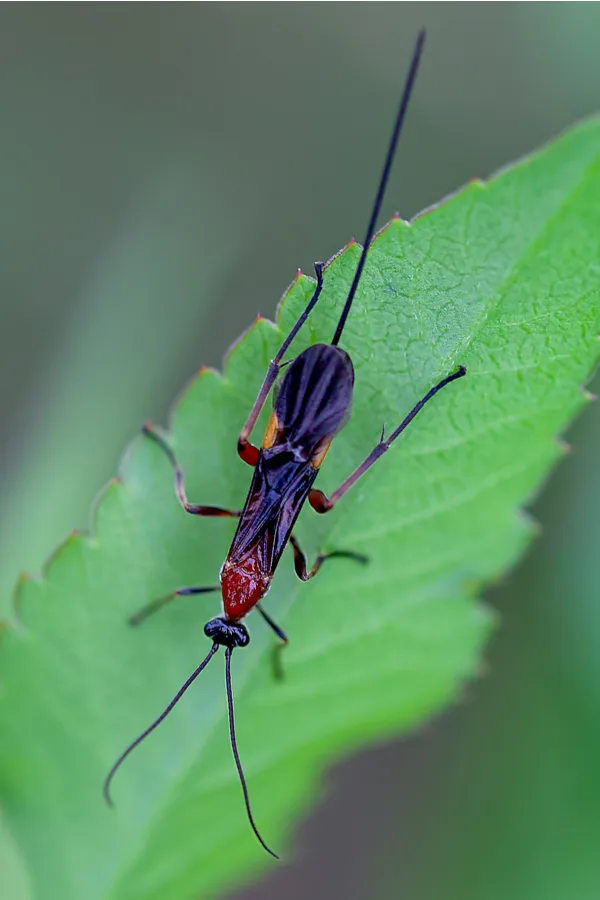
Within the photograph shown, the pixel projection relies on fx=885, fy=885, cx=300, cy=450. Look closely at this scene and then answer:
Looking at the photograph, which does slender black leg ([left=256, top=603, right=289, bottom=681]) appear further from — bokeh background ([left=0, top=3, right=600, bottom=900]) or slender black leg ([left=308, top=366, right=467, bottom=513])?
bokeh background ([left=0, top=3, right=600, bottom=900])

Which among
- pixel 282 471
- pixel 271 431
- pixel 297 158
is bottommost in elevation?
pixel 282 471

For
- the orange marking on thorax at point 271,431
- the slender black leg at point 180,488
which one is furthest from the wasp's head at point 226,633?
the orange marking on thorax at point 271,431

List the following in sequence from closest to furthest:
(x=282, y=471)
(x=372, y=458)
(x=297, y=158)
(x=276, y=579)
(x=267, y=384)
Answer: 1. (x=372, y=458)
2. (x=267, y=384)
3. (x=276, y=579)
4. (x=282, y=471)
5. (x=297, y=158)

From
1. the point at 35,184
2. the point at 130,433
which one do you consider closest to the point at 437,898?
the point at 130,433

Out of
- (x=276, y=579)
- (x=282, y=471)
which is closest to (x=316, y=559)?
(x=276, y=579)

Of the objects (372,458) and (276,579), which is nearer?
(372,458)

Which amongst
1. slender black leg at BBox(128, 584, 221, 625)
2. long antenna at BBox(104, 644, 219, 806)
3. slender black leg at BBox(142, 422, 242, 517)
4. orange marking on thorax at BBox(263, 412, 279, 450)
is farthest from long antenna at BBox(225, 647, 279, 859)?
orange marking on thorax at BBox(263, 412, 279, 450)

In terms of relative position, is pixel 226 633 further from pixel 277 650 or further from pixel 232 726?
pixel 232 726

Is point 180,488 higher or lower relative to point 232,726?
higher
